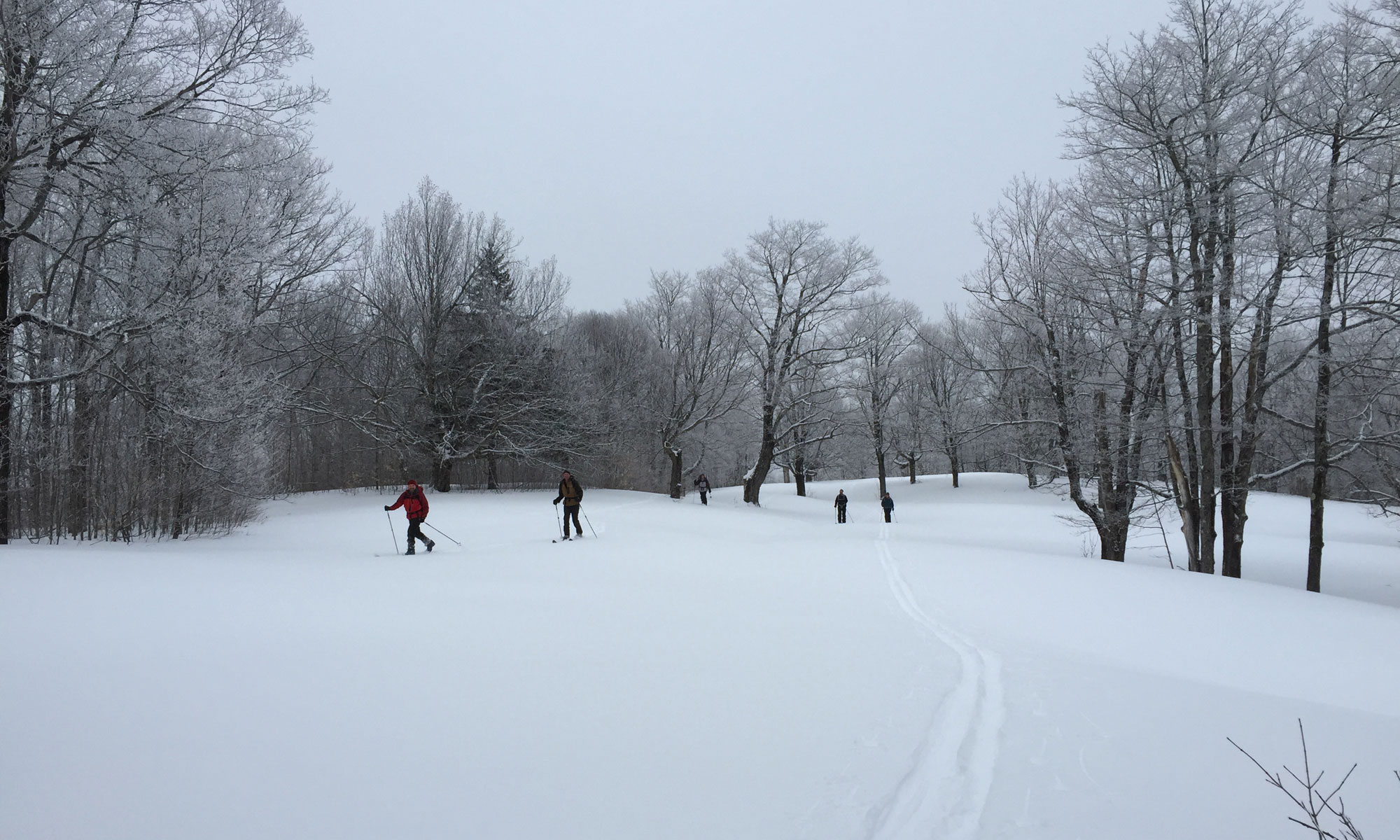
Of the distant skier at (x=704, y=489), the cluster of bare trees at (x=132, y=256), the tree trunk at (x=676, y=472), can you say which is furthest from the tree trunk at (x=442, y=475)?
the cluster of bare trees at (x=132, y=256)

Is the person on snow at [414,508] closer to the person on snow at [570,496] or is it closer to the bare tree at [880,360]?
the person on snow at [570,496]

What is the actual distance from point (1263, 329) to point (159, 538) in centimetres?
2107

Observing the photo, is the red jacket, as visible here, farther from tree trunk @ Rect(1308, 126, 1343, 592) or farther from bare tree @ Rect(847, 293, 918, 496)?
bare tree @ Rect(847, 293, 918, 496)

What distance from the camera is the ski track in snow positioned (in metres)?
3.25

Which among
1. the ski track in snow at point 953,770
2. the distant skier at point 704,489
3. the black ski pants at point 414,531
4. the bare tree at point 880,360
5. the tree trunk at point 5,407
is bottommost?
the distant skier at point 704,489

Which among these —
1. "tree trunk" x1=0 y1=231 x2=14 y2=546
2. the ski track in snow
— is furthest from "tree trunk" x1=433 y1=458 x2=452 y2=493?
the ski track in snow

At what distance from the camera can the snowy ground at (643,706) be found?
312 cm

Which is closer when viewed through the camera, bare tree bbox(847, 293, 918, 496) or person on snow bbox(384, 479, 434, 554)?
person on snow bbox(384, 479, 434, 554)

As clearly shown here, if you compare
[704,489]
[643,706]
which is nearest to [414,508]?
[643,706]

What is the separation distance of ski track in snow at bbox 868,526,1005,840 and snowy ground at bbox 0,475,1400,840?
0.06 feet

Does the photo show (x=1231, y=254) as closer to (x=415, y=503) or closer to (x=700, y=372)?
(x=415, y=503)

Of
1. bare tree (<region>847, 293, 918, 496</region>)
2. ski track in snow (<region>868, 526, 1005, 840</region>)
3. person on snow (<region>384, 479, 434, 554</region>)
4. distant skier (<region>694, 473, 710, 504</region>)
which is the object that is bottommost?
distant skier (<region>694, 473, 710, 504</region>)

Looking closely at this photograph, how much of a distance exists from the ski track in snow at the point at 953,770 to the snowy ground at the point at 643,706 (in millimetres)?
20

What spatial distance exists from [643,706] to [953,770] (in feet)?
6.14
